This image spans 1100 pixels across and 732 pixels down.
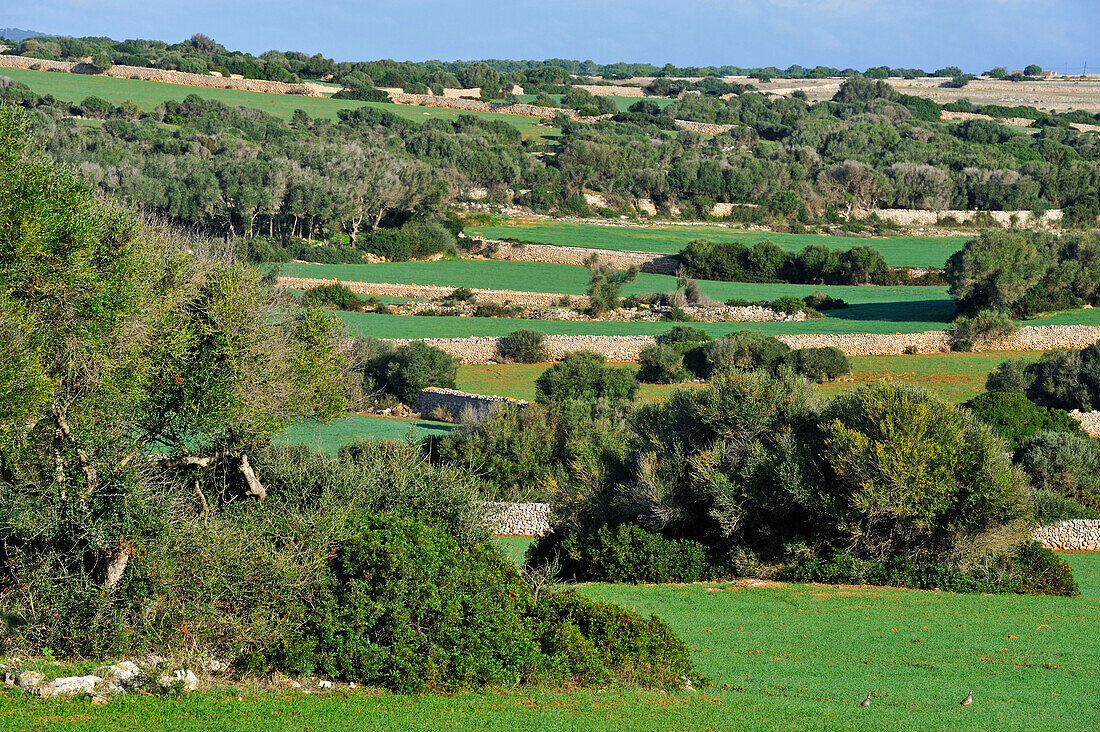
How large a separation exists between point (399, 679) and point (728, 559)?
921cm

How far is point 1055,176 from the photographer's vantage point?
93812mm

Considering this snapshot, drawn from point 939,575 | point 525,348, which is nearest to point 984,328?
A: point 525,348

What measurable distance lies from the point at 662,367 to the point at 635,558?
22.6 m

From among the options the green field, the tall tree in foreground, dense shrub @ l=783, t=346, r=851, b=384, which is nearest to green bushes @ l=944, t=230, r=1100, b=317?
dense shrub @ l=783, t=346, r=851, b=384

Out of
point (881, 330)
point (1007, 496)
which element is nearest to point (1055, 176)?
point (881, 330)

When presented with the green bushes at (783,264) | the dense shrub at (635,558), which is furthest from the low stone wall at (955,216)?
the dense shrub at (635,558)

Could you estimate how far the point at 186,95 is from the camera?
107 m

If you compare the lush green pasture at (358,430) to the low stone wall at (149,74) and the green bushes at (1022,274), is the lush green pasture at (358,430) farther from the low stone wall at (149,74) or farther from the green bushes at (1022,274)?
the low stone wall at (149,74)

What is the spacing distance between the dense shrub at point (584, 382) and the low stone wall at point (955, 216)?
54.4m

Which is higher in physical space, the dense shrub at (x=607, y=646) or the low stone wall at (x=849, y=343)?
the dense shrub at (x=607, y=646)

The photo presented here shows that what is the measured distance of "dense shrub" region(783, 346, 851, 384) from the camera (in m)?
41.0

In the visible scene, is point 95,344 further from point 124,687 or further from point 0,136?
point 124,687

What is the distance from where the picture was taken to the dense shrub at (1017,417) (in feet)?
101

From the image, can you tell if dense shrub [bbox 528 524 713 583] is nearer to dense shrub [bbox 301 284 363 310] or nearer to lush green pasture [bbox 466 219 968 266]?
dense shrub [bbox 301 284 363 310]
